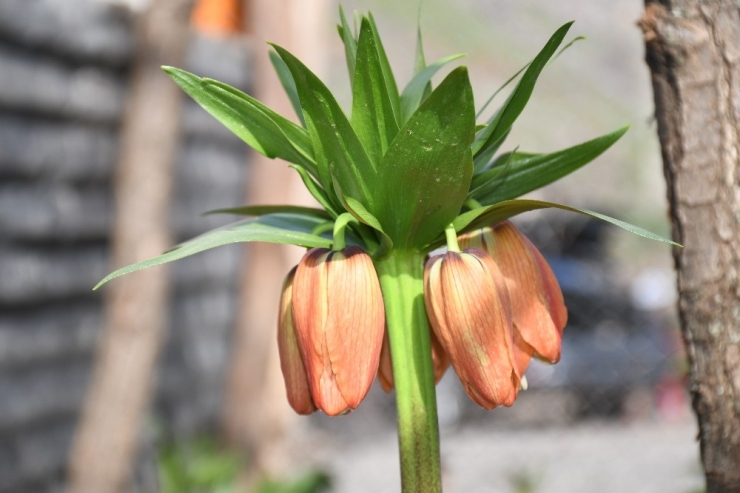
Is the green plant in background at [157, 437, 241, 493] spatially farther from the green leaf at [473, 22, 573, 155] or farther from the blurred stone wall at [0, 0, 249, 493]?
the green leaf at [473, 22, 573, 155]

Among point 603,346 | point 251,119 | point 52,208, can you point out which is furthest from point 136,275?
point 603,346

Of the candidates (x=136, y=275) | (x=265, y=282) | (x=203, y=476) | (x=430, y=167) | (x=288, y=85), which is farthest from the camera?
(x=265, y=282)

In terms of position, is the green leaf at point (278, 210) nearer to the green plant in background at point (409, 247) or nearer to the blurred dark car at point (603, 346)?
the green plant in background at point (409, 247)

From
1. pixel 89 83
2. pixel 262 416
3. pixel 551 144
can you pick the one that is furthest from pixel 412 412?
pixel 551 144

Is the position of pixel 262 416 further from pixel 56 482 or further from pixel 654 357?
pixel 654 357

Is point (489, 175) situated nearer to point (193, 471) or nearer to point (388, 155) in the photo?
point (388, 155)

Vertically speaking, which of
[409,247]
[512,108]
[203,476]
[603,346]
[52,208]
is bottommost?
[203,476]

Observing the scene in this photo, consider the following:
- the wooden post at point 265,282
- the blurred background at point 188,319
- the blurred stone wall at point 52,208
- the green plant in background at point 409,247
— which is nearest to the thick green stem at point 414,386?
the green plant in background at point 409,247
